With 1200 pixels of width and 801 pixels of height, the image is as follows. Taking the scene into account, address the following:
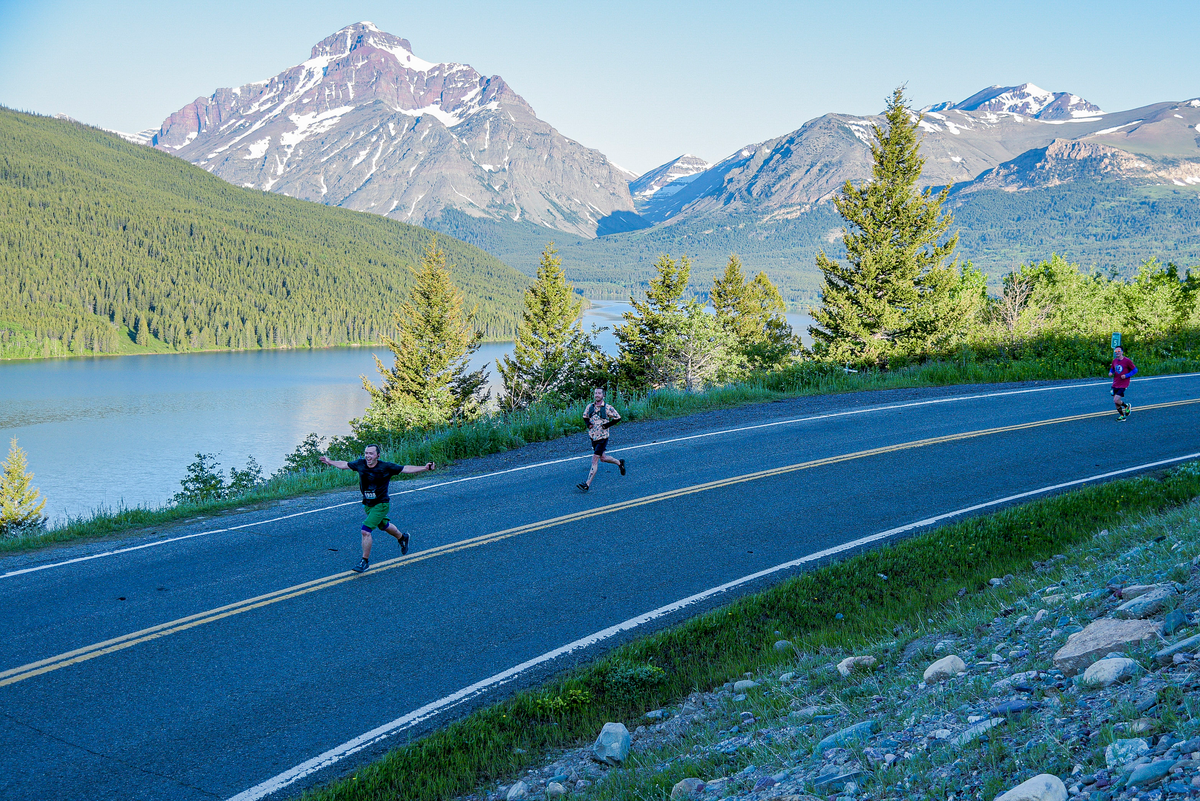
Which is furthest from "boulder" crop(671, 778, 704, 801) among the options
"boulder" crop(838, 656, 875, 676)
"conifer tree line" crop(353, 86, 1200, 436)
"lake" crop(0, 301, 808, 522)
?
"lake" crop(0, 301, 808, 522)

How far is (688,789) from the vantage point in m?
4.38

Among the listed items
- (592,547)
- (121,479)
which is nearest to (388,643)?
(592,547)

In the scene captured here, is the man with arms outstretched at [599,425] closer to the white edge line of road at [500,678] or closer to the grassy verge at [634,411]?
the grassy verge at [634,411]

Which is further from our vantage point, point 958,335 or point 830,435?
point 958,335

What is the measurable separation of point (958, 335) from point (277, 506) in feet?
107

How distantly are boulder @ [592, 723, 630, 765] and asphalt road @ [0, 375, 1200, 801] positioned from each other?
1179 millimetres

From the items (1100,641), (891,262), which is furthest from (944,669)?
(891,262)

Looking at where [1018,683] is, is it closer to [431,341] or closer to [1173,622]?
[1173,622]

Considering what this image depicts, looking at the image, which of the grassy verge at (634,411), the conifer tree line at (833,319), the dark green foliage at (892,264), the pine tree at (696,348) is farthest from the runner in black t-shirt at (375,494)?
the dark green foliage at (892,264)

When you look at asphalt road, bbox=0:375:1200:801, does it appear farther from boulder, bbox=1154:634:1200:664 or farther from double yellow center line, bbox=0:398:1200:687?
boulder, bbox=1154:634:1200:664

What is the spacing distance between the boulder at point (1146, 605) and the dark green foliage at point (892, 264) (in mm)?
34361

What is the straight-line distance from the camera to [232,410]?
7925 centimetres

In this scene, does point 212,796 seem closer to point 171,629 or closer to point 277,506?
point 171,629

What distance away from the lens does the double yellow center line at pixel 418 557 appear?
677cm
